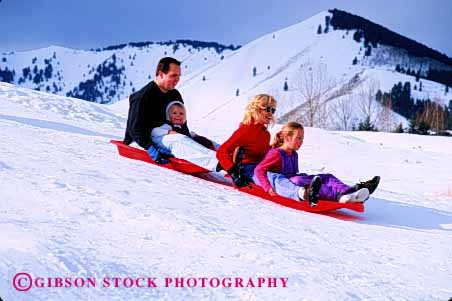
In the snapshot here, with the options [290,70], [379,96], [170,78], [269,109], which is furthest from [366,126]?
[170,78]

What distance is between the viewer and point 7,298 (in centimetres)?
67

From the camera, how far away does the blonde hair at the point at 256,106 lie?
5.34 ft

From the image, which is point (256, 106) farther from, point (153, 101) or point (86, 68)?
point (86, 68)

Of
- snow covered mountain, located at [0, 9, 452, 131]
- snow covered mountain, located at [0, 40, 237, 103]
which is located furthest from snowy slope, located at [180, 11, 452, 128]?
snow covered mountain, located at [0, 40, 237, 103]

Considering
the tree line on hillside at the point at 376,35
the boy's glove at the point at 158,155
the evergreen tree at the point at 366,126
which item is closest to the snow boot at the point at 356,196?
the evergreen tree at the point at 366,126

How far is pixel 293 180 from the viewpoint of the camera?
5.23 feet

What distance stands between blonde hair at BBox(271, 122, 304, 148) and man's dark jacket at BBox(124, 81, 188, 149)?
390 millimetres

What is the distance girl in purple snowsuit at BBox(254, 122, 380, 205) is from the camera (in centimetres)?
148

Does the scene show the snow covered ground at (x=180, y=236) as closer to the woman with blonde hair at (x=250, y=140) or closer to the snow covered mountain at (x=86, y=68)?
the woman with blonde hair at (x=250, y=140)

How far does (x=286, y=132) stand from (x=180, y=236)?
0.72 m

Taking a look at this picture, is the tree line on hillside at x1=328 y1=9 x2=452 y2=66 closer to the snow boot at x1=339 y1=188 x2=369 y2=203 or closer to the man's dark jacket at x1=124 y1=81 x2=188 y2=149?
the snow boot at x1=339 y1=188 x2=369 y2=203

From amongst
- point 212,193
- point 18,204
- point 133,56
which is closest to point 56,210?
point 18,204

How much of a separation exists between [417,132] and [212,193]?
0.59 m

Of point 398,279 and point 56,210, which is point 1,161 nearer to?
point 56,210
